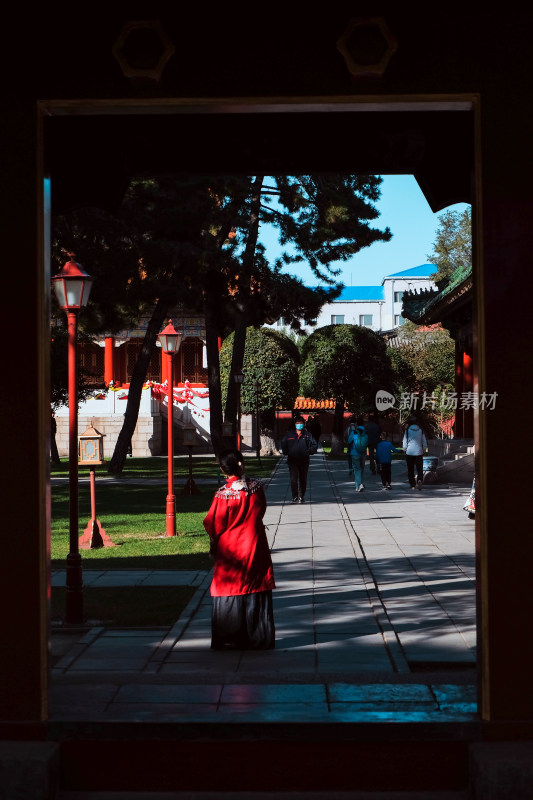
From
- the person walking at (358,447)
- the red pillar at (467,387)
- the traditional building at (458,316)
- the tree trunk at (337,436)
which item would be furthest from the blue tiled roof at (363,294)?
the person walking at (358,447)

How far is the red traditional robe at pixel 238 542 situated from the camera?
7.34 metres

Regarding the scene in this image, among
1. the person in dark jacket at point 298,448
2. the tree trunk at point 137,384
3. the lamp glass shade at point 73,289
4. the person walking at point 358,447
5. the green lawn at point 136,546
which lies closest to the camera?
the green lawn at point 136,546

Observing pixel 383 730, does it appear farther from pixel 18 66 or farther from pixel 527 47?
pixel 18 66

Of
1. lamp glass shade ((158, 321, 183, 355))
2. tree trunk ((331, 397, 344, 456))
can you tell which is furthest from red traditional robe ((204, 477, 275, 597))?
tree trunk ((331, 397, 344, 456))

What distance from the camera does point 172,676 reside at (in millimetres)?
5926

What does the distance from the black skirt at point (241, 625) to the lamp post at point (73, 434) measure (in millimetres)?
1511

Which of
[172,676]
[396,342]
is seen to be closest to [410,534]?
[172,676]

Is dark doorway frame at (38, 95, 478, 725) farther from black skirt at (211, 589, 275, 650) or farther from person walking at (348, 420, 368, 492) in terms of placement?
person walking at (348, 420, 368, 492)

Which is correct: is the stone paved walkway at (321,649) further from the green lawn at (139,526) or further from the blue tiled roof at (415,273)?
the blue tiled roof at (415,273)

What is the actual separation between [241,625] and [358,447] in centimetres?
1433

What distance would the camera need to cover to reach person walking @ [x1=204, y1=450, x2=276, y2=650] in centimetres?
732

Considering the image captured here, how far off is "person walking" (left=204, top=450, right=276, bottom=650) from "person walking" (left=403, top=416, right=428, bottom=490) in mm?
14788

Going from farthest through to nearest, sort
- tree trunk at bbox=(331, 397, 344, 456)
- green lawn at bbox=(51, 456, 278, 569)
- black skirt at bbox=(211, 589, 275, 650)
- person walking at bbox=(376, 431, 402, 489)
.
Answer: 1. tree trunk at bbox=(331, 397, 344, 456)
2. person walking at bbox=(376, 431, 402, 489)
3. green lawn at bbox=(51, 456, 278, 569)
4. black skirt at bbox=(211, 589, 275, 650)
